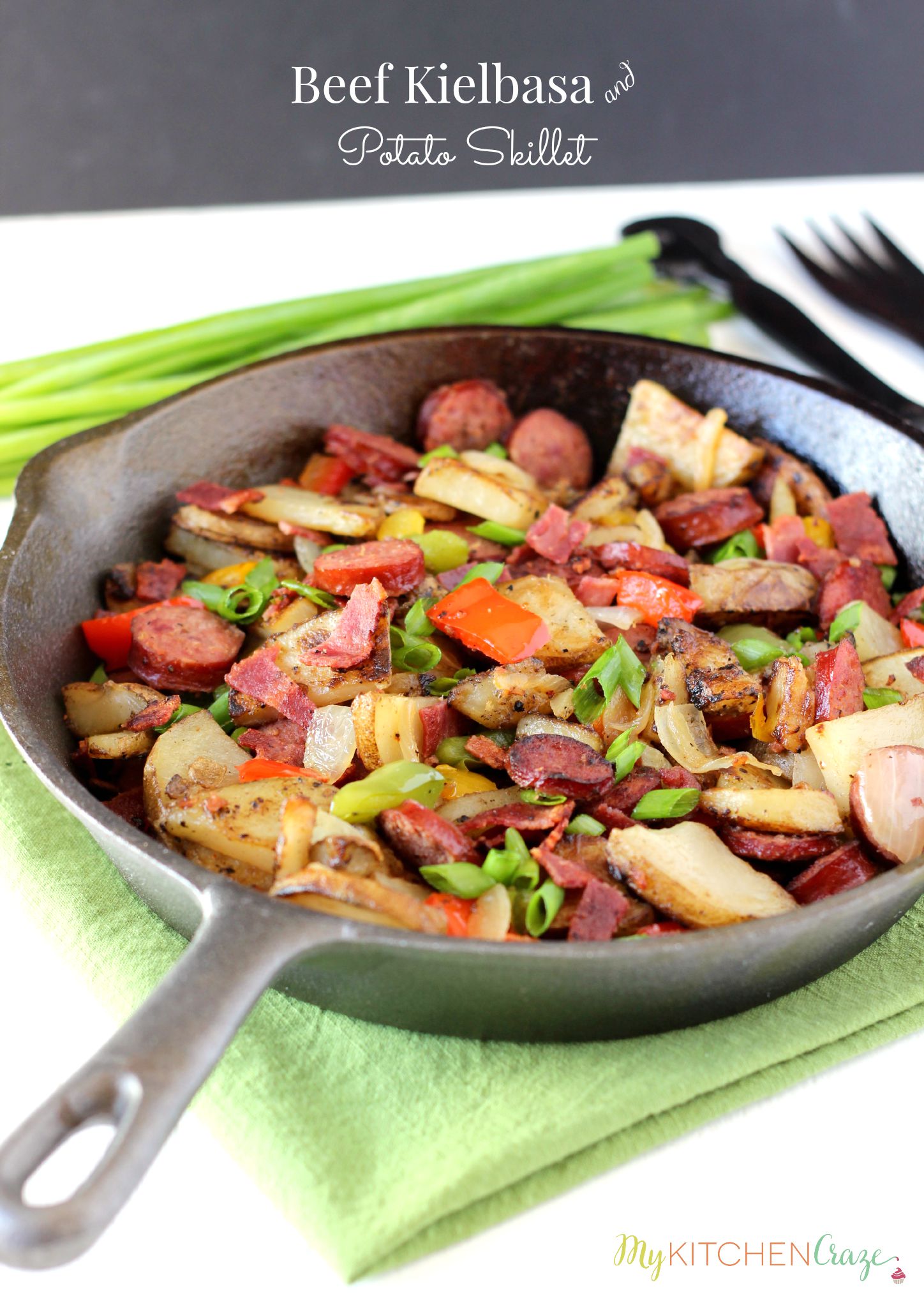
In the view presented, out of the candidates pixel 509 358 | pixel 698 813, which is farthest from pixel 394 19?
pixel 698 813

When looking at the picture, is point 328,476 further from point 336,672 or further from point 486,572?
point 336,672

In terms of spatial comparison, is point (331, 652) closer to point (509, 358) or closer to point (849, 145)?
point (509, 358)

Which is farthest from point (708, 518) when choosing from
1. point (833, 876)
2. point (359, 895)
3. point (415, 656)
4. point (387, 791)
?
point (359, 895)

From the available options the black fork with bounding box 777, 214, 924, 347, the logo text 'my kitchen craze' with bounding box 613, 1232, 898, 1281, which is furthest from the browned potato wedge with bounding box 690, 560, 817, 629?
the black fork with bounding box 777, 214, 924, 347

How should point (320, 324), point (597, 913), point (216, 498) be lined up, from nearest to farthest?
point (597, 913) < point (216, 498) < point (320, 324)

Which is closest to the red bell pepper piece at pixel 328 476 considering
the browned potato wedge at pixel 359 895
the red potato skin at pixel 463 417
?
the red potato skin at pixel 463 417

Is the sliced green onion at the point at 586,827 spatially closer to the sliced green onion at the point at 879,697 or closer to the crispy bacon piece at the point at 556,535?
the sliced green onion at the point at 879,697

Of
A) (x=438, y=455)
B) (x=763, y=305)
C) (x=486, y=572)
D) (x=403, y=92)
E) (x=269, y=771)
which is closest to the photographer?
(x=269, y=771)

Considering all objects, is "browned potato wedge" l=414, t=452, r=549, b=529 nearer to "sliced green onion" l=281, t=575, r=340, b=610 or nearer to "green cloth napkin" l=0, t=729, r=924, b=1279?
"sliced green onion" l=281, t=575, r=340, b=610
